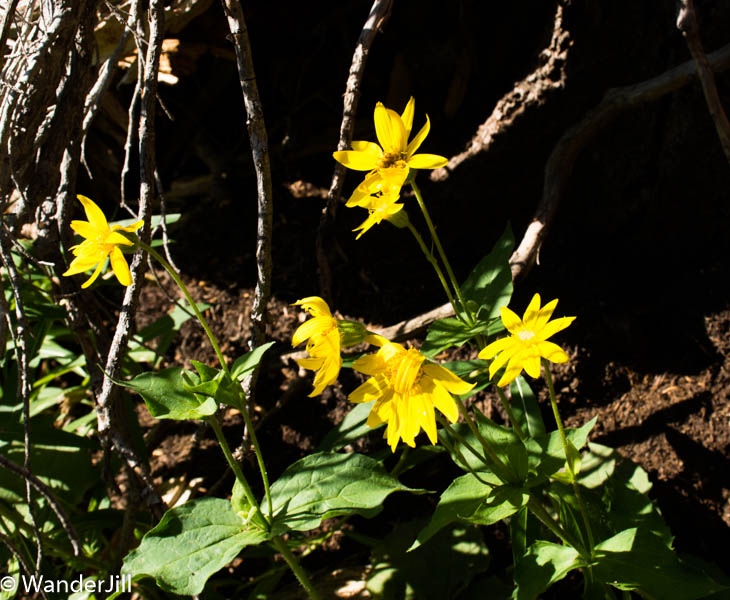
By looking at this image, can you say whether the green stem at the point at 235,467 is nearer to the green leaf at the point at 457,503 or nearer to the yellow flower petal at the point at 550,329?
the green leaf at the point at 457,503

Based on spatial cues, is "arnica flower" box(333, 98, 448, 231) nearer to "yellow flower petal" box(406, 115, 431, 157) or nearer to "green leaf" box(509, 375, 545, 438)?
"yellow flower petal" box(406, 115, 431, 157)

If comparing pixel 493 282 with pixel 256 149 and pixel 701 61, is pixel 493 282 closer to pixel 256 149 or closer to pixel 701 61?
pixel 256 149

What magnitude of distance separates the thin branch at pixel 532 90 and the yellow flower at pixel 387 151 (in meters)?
0.79

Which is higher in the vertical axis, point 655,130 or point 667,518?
point 655,130

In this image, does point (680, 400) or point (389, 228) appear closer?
point (680, 400)

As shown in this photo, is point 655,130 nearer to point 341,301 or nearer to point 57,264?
point 341,301

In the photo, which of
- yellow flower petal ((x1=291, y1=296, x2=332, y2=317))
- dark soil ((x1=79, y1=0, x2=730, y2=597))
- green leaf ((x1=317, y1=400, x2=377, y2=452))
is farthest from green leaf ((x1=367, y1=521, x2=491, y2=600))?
yellow flower petal ((x1=291, y1=296, x2=332, y2=317))

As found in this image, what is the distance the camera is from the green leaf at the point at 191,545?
4.34ft

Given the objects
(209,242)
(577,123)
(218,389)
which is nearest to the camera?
(218,389)

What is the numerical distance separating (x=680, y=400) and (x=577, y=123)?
36.7 inches

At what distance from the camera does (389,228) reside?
2.42 metres

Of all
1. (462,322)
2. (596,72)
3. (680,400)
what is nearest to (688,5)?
(596,72)

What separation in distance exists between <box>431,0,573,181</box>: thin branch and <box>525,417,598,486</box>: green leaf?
109cm

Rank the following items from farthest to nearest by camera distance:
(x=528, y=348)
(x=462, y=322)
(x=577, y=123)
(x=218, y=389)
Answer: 1. (x=577, y=123)
2. (x=462, y=322)
3. (x=218, y=389)
4. (x=528, y=348)
